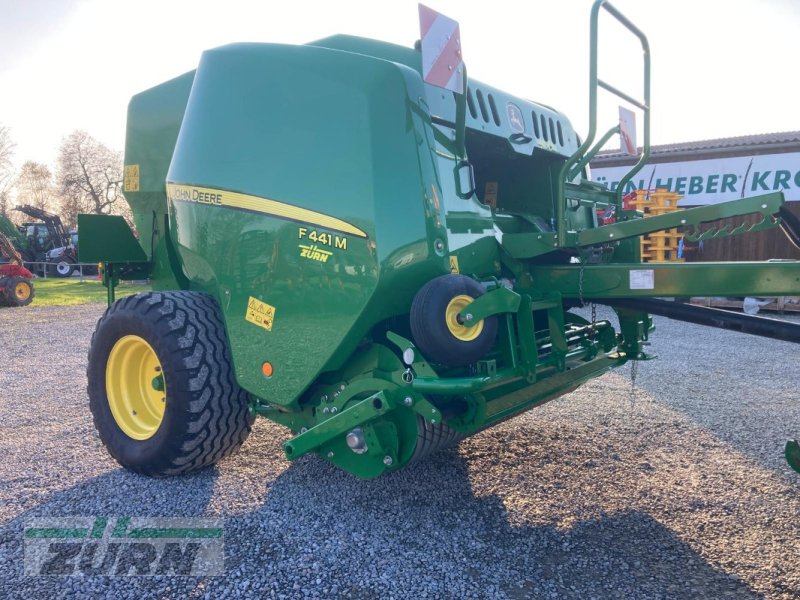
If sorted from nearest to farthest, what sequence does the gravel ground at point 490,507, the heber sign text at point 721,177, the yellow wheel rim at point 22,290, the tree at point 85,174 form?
the gravel ground at point 490,507, the heber sign text at point 721,177, the yellow wheel rim at point 22,290, the tree at point 85,174

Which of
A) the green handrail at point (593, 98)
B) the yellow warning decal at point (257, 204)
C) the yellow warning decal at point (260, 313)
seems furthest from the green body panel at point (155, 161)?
the green handrail at point (593, 98)

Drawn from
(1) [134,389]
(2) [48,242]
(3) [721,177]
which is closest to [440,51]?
(1) [134,389]

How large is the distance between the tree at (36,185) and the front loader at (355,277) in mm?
42662

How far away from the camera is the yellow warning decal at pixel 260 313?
301 cm

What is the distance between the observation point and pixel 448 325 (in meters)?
2.62

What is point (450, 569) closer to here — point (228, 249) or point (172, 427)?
point (172, 427)

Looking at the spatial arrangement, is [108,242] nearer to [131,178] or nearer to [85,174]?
[131,178]

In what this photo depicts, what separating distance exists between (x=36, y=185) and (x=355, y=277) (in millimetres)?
45276

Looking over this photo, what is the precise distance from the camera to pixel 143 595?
7.66 ft

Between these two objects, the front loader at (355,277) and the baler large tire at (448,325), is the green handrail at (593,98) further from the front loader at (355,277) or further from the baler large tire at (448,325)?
the baler large tire at (448,325)

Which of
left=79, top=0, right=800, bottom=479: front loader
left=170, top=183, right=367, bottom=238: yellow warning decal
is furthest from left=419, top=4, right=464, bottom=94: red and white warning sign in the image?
left=170, top=183, right=367, bottom=238: yellow warning decal

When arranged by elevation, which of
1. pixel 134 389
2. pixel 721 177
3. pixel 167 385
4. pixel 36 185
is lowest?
pixel 134 389

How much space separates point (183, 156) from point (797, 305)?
10.5 metres

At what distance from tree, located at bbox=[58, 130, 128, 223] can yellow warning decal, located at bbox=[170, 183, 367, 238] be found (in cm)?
3713
